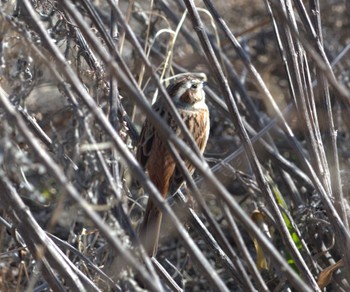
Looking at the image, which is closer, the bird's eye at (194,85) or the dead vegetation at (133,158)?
the dead vegetation at (133,158)

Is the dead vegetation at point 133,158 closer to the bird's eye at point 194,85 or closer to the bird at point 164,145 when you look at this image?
the bird at point 164,145

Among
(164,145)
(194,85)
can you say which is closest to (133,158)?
(164,145)

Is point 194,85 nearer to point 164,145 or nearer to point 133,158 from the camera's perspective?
point 164,145

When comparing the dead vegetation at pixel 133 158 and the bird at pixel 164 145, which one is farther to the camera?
the bird at pixel 164 145

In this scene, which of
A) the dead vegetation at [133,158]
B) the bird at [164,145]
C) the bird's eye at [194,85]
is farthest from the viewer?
the bird's eye at [194,85]

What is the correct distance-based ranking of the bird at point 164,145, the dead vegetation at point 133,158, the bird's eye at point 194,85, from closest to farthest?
the dead vegetation at point 133,158
the bird at point 164,145
the bird's eye at point 194,85

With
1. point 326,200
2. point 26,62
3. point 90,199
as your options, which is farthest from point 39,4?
point 326,200

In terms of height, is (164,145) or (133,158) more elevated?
(133,158)

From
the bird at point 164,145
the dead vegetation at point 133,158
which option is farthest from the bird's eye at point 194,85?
the dead vegetation at point 133,158
